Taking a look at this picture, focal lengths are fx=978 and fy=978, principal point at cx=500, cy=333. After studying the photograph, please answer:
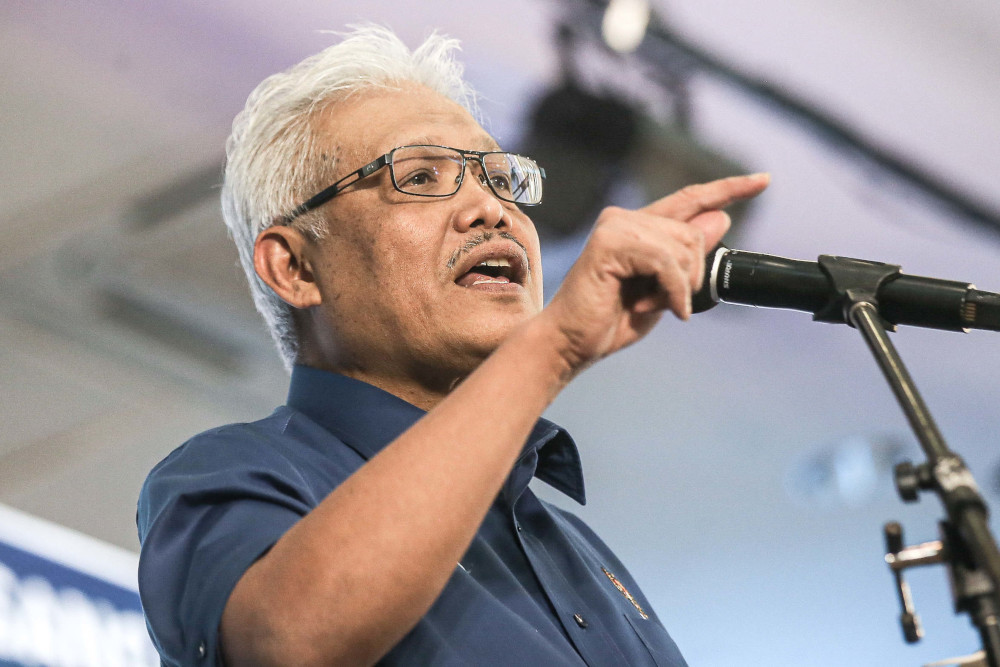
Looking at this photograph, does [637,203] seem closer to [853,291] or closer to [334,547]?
[853,291]

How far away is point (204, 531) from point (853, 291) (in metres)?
0.77

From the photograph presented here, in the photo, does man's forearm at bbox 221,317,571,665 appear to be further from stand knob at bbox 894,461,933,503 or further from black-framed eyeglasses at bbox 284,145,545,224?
black-framed eyeglasses at bbox 284,145,545,224

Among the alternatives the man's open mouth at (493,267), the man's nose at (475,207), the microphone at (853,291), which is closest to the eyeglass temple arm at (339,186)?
the man's nose at (475,207)

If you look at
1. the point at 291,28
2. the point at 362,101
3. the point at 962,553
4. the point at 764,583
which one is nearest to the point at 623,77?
the point at 291,28

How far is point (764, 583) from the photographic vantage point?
398 centimetres

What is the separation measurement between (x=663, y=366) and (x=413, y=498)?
2.99 metres

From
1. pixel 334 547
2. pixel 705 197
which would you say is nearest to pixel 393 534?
pixel 334 547

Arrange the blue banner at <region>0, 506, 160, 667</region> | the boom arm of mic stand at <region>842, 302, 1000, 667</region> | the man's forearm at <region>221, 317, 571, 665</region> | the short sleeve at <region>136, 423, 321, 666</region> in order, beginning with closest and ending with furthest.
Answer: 1. the boom arm of mic stand at <region>842, 302, 1000, 667</region>
2. the man's forearm at <region>221, 317, 571, 665</region>
3. the short sleeve at <region>136, 423, 321, 666</region>
4. the blue banner at <region>0, 506, 160, 667</region>

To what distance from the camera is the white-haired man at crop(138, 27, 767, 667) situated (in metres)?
0.95

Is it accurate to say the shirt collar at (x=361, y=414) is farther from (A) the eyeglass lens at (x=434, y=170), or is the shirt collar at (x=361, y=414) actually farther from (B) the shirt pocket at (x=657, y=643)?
(A) the eyeglass lens at (x=434, y=170)

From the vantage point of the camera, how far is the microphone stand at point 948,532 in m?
0.77

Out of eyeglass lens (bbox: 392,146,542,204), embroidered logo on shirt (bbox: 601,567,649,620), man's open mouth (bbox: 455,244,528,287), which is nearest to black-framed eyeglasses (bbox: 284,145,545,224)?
eyeglass lens (bbox: 392,146,542,204)

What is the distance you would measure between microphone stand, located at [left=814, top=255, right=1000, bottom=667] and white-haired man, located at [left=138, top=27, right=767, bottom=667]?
0.71 feet

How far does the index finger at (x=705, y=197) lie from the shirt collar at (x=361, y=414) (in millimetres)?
568
